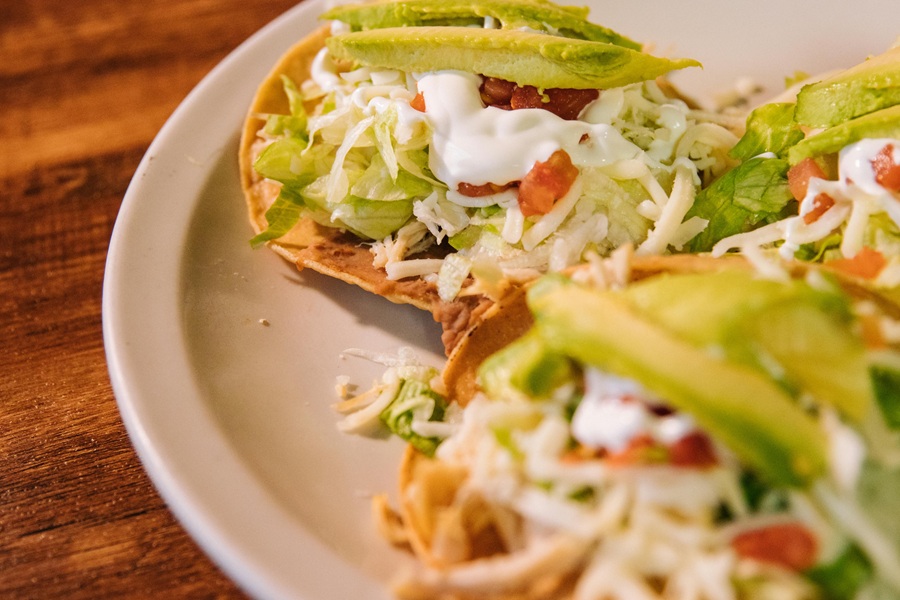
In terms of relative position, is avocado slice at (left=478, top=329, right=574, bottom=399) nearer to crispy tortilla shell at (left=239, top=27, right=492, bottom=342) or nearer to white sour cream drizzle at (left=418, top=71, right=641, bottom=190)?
crispy tortilla shell at (left=239, top=27, right=492, bottom=342)

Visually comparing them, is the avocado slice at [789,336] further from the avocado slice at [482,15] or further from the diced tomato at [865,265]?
the avocado slice at [482,15]

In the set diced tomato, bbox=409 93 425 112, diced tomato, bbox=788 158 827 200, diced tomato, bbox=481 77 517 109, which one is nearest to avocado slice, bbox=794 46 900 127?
diced tomato, bbox=788 158 827 200

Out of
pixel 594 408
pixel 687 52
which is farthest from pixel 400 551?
pixel 687 52

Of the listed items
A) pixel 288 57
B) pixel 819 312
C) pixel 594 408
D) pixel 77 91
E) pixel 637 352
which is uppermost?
pixel 819 312

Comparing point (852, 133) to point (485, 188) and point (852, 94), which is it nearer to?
point (852, 94)

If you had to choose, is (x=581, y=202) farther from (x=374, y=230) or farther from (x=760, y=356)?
(x=760, y=356)

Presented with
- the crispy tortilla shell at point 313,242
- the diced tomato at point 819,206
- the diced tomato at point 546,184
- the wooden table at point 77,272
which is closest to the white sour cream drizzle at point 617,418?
the crispy tortilla shell at point 313,242

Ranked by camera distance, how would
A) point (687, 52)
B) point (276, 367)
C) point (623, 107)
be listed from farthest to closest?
point (687, 52) → point (623, 107) → point (276, 367)
